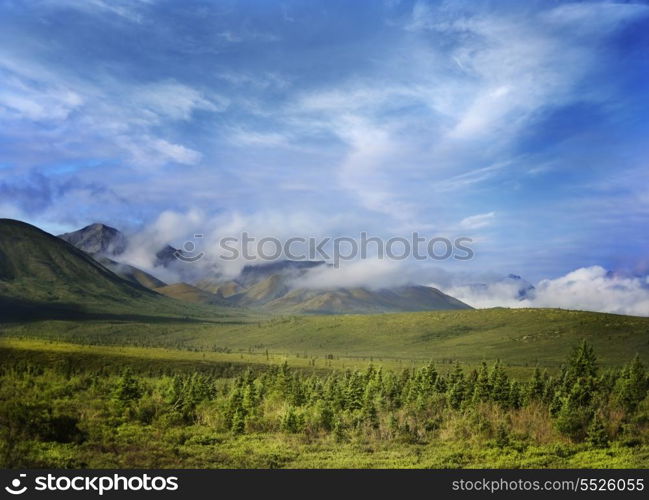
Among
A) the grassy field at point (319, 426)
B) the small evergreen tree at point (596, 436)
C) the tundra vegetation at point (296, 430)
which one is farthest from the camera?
the small evergreen tree at point (596, 436)

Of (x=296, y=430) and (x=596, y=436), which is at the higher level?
(x=596, y=436)

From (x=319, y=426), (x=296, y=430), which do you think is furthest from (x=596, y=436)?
(x=296, y=430)

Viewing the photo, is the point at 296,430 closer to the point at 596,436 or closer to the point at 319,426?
the point at 319,426

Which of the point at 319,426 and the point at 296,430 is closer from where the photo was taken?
the point at 296,430

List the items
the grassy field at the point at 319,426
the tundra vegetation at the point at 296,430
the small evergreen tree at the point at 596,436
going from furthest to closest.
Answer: the small evergreen tree at the point at 596,436, the grassy field at the point at 319,426, the tundra vegetation at the point at 296,430

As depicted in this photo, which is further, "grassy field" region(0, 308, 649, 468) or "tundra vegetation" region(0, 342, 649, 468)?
"grassy field" region(0, 308, 649, 468)

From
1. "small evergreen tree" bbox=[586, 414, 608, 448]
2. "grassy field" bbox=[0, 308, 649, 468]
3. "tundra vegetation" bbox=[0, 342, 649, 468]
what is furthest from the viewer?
"small evergreen tree" bbox=[586, 414, 608, 448]

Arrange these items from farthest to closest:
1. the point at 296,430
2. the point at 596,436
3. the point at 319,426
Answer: the point at 319,426
the point at 296,430
the point at 596,436

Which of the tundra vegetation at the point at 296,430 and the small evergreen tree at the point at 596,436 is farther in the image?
the small evergreen tree at the point at 596,436

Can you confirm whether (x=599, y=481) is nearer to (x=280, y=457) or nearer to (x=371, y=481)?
(x=371, y=481)

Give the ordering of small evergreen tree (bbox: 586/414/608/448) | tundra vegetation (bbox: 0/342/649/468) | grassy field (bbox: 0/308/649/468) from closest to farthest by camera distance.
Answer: tundra vegetation (bbox: 0/342/649/468) → grassy field (bbox: 0/308/649/468) → small evergreen tree (bbox: 586/414/608/448)

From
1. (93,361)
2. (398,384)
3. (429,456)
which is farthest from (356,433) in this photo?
(93,361)

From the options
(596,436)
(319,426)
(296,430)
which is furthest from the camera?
(319,426)

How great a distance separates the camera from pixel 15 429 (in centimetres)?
2273
